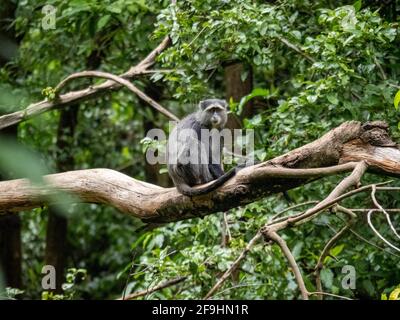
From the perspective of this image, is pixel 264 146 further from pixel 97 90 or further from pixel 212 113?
pixel 97 90

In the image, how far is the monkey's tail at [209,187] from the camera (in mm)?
3957

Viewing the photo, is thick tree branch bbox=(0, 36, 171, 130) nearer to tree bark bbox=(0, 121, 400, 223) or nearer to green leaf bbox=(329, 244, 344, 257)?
tree bark bbox=(0, 121, 400, 223)

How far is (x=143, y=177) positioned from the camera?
394 inches

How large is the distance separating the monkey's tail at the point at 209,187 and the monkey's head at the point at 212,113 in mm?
1091

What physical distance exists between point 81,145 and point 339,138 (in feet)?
21.6

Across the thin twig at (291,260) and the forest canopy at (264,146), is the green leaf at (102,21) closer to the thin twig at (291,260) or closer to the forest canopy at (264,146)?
the forest canopy at (264,146)

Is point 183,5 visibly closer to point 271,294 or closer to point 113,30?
point 113,30

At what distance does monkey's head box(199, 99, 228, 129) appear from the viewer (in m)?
5.35

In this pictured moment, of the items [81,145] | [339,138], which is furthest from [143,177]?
[339,138]

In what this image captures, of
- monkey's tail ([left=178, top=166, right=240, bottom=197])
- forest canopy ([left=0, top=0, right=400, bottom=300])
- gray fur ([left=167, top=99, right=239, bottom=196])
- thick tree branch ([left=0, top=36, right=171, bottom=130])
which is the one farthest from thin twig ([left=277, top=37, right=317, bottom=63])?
monkey's tail ([left=178, top=166, right=240, bottom=197])

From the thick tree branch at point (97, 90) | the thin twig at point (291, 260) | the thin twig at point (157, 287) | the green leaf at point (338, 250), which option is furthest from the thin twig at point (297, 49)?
the thin twig at point (291, 260)

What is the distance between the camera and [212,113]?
5.36 meters
